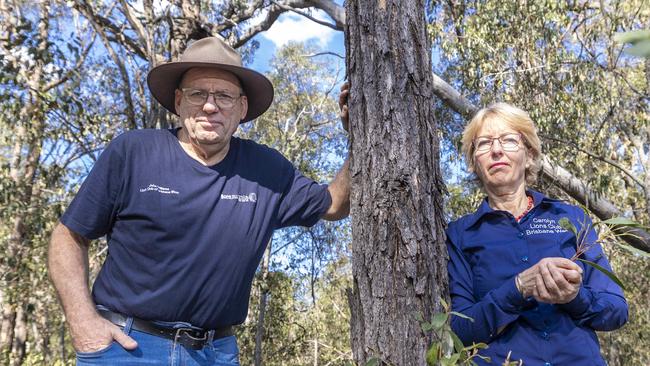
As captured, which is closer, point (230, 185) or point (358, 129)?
point (358, 129)

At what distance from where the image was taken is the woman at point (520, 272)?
1.60m

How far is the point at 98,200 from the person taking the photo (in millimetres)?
2082

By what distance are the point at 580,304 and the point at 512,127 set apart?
627 mm

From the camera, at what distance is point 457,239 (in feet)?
6.09

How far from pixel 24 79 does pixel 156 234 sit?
5406 mm

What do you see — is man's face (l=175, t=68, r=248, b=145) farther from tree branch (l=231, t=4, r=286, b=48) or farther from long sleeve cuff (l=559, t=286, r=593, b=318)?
tree branch (l=231, t=4, r=286, b=48)

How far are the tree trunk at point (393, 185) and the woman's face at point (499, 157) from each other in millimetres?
266

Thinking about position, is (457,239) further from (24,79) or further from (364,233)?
(24,79)

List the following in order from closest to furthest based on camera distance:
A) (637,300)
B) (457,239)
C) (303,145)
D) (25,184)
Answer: (457,239)
(25,184)
(303,145)
(637,300)

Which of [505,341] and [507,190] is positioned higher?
[507,190]

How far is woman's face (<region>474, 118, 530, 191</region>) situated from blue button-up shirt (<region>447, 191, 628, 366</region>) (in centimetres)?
11

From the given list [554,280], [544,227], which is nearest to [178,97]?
[544,227]

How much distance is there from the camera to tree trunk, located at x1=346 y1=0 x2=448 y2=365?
1.57 meters

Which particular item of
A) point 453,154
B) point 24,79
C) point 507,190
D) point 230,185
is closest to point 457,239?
point 507,190
